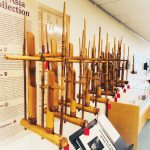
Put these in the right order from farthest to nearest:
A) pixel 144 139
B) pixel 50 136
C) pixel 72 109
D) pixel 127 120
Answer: pixel 144 139, pixel 127 120, pixel 72 109, pixel 50 136

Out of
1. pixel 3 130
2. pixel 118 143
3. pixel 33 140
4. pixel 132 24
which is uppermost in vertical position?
pixel 132 24

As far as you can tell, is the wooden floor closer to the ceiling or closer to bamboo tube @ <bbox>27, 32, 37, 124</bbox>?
the ceiling

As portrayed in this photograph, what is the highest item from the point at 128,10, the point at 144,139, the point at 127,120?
the point at 128,10

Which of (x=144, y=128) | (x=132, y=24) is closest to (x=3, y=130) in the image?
(x=132, y=24)

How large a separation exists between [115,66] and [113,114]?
94 centimetres

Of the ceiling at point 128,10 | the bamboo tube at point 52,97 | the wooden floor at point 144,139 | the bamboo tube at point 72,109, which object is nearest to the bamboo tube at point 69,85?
the bamboo tube at point 72,109

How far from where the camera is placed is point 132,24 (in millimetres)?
A: 3369

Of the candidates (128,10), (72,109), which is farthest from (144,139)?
(72,109)

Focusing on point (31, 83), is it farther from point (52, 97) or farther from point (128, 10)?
point (128, 10)

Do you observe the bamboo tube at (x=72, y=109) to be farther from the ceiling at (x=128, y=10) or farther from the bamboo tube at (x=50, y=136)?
the ceiling at (x=128, y=10)

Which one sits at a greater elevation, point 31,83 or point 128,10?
point 128,10

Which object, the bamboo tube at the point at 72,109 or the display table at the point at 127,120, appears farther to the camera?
the display table at the point at 127,120

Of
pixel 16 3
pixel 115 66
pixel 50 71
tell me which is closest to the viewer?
pixel 50 71

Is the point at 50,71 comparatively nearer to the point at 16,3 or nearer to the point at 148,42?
the point at 16,3
